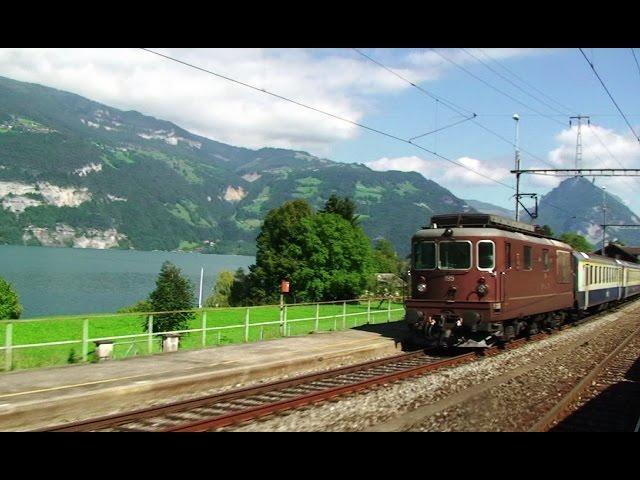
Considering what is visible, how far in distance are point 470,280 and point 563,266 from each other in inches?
301

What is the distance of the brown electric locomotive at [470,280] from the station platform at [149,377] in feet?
6.64

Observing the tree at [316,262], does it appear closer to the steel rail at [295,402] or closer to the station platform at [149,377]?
the station platform at [149,377]

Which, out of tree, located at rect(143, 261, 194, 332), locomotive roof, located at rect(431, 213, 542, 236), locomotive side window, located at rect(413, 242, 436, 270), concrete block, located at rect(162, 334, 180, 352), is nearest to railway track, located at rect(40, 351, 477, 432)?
locomotive side window, located at rect(413, 242, 436, 270)

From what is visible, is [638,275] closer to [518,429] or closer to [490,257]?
[490,257]

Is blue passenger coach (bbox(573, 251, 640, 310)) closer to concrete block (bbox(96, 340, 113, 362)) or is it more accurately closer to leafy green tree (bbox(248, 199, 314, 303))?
concrete block (bbox(96, 340, 113, 362))

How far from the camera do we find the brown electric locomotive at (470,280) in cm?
1622

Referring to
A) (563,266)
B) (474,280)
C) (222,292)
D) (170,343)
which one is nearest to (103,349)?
(170,343)

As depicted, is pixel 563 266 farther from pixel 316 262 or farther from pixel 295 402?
pixel 316 262

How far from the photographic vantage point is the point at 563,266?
73.5ft

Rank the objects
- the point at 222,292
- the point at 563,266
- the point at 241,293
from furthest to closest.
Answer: the point at 222,292
the point at 241,293
the point at 563,266

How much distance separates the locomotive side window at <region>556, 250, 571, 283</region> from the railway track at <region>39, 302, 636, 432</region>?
8.42m
